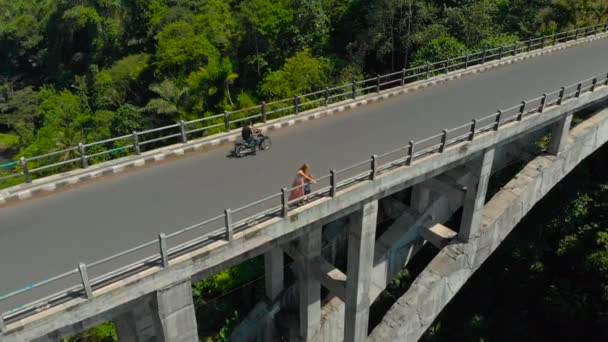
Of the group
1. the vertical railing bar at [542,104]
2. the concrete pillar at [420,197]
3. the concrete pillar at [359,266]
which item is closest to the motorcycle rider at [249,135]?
the concrete pillar at [359,266]

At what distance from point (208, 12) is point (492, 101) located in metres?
42.2

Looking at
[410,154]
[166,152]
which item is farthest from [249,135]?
[410,154]

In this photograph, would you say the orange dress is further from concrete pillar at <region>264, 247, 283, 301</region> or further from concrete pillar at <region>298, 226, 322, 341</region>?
concrete pillar at <region>264, 247, 283, 301</region>

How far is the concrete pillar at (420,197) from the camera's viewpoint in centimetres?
2047

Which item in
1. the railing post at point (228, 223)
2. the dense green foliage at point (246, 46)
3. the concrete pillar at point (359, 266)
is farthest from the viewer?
the dense green foliage at point (246, 46)

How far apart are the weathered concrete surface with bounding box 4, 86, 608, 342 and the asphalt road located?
1.26 meters

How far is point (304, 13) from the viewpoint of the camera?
161 ft

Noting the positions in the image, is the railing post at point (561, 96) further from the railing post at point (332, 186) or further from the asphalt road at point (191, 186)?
the railing post at point (332, 186)

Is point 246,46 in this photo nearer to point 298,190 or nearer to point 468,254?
point 468,254

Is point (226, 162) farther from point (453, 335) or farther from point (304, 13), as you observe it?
point (304, 13)

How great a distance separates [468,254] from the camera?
20703 mm

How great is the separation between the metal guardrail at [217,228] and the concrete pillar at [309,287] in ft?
8.58

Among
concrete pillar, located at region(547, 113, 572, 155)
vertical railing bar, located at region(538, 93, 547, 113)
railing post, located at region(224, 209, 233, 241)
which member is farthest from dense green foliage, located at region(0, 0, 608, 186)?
railing post, located at region(224, 209, 233, 241)

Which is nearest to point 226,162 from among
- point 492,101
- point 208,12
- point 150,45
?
point 492,101
